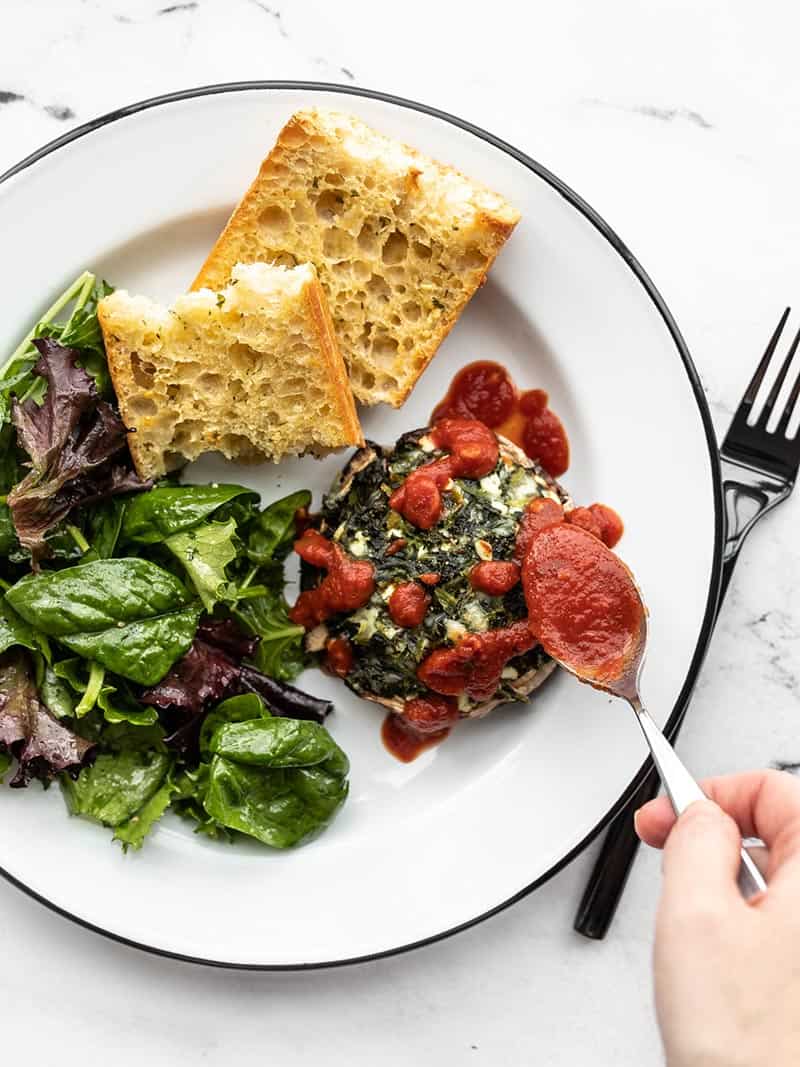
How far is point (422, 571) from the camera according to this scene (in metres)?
3.34

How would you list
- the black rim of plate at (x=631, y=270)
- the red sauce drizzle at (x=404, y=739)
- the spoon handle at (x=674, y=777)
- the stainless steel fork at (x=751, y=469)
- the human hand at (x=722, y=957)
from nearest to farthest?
1. the human hand at (x=722, y=957)
2. the spoon handle at (x=674, y=777)
3. the black rim of plate at (x=631, y=270)
4. the stainless steel fork at (x=751, y=469)
5. the red sauce drizzle at (x=404, y=739)

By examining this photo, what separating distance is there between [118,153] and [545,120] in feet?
4.71

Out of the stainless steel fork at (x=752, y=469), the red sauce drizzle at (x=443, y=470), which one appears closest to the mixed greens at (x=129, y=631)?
the red sauce drizzle at (x=443, y=470)

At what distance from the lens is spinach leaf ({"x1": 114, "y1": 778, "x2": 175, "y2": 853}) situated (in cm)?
348

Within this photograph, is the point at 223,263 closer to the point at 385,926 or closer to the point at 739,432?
the point at 739,432

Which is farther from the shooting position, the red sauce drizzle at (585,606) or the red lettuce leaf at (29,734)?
the red lettuce leaf at (29,734)

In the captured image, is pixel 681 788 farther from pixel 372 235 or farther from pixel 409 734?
pixel 372 235

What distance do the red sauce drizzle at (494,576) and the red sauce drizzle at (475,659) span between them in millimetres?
133

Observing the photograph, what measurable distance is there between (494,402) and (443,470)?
0.42m

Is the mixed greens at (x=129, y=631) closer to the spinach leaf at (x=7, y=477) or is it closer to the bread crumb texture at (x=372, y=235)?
the spinach leaf at (x=7, y=477)

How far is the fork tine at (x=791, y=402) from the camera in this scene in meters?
3.53

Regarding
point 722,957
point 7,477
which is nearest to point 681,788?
point 722,957

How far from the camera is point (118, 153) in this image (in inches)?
134

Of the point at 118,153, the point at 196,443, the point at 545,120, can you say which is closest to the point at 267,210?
the point at 118,153
